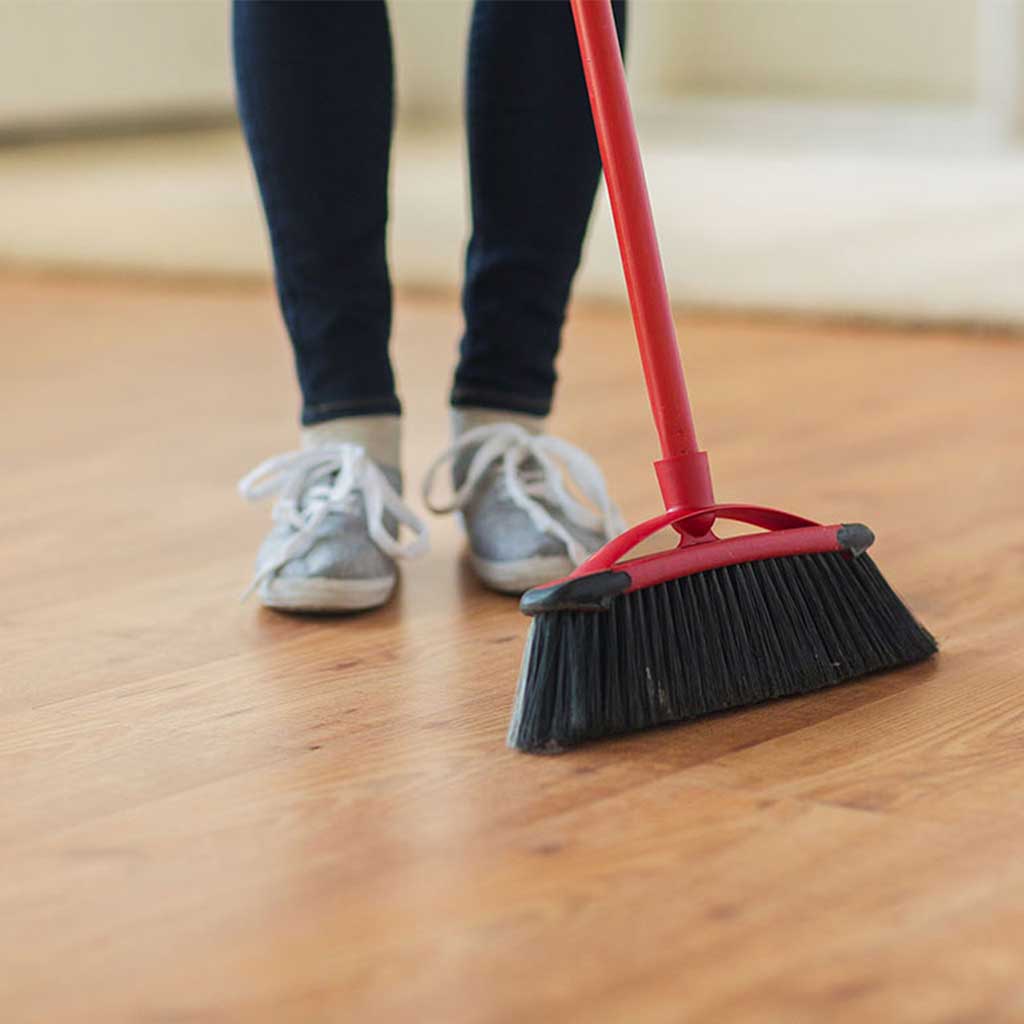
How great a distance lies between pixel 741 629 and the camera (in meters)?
0.85

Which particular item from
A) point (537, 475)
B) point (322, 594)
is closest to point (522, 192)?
point (537, 475)

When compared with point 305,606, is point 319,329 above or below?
above

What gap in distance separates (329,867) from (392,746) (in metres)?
0.14

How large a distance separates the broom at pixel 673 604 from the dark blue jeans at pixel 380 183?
0.65 feet

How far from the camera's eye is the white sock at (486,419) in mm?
1170

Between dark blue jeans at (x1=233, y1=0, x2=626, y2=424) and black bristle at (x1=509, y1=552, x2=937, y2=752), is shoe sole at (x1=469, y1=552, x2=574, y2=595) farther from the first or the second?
black bristle at (x1=509, y1=552, x2=937, y2=752)

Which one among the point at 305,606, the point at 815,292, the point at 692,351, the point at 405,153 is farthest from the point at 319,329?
the point at 405,153

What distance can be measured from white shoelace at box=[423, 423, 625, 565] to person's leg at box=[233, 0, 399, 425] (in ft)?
0.24

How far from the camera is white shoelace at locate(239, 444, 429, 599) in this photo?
1.07m

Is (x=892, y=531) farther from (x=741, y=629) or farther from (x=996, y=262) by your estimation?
(x=996, y=262)

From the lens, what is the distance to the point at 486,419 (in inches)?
46.1

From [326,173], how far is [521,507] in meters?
0.24

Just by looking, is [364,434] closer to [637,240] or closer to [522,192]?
[522,192]

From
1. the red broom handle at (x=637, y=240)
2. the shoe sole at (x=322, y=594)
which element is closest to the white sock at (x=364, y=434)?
the shoe sole at (x=322, y=594)
